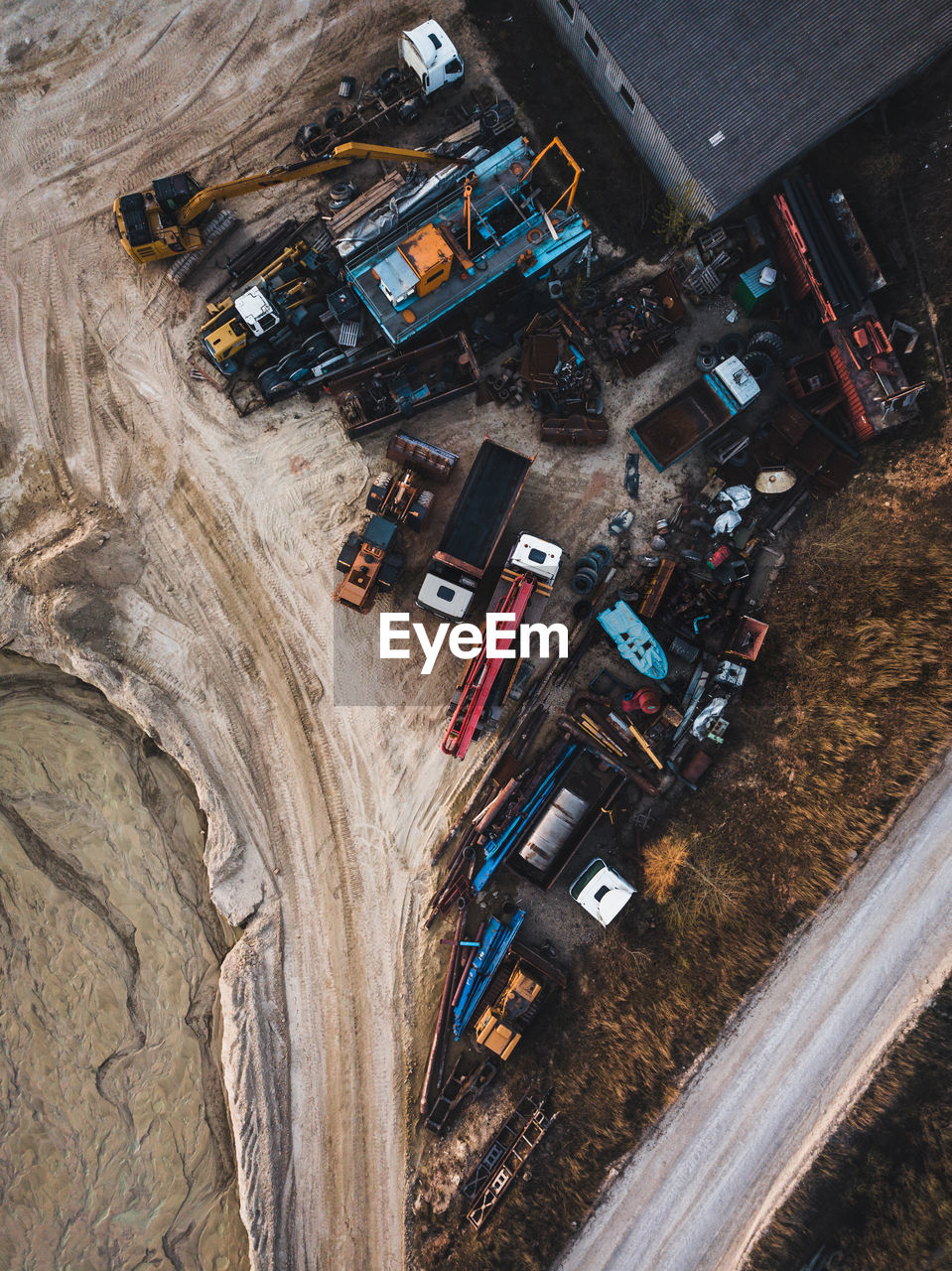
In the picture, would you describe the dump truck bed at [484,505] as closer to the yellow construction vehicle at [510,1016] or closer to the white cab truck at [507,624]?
the white cab truck at [507,624]

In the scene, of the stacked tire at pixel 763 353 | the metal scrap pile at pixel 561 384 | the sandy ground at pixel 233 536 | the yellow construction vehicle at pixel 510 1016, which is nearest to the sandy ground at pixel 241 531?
the sandy ground at pixel 233 536

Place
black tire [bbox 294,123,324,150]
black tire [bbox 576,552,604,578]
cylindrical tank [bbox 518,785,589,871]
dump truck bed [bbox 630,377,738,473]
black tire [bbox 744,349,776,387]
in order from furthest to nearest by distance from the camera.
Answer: black tire [bbox 294,123,324,150] < black tire [bbox 576,552,604,578] < black tire [bbox 744,349,776,387] < dump truck bed [bbox 630,377,738,473] < cylindrical tank [bbox 518,785,589,871]

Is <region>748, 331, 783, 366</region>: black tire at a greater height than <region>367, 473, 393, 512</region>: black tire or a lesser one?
lesser

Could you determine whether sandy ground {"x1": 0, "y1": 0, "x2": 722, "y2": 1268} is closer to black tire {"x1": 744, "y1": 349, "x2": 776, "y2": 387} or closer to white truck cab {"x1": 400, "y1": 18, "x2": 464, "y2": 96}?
white truck cab {"x1": 400, "y1": 18, "x2": 464, "y2": 96}

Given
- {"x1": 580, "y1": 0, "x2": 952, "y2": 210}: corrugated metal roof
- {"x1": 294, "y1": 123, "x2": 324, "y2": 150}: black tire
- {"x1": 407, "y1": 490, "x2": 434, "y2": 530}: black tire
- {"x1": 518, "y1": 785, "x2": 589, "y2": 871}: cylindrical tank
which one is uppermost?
{"x1": 294, "y1": 123, "x2": 324, "y2": 150}: black tire

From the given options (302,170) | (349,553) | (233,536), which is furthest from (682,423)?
(233,536)

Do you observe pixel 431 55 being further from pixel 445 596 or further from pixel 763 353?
pixel 445 596

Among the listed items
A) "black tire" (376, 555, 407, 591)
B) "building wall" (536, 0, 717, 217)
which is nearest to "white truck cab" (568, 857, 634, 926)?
"black tire" (376, 555, 407, 591)

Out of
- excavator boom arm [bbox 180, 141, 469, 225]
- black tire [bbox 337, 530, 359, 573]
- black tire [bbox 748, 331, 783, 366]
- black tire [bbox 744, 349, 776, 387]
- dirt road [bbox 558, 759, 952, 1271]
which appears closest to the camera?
dirt road [bbox 558, 759, 952, 1271]
